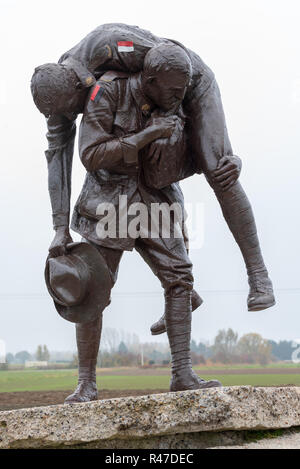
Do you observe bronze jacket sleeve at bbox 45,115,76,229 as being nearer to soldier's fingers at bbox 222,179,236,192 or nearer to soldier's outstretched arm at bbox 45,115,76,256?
soldier's outstretched arm at bbox 45,115,76,256

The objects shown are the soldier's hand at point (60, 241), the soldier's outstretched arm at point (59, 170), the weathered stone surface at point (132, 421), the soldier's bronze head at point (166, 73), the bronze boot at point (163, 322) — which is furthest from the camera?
the bronze boot at point (163, 322)

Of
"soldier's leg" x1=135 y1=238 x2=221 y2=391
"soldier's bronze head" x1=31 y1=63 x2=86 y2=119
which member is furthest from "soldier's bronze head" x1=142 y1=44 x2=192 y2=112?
"soldier's leg" x1=135 y1=238 x2=221 y2=391

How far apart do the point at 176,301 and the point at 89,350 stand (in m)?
Result: 0.67

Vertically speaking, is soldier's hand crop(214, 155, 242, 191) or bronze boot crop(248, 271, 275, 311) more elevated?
soldier's hand crop(214, 155, 242, 191)

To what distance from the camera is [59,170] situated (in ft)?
14.3

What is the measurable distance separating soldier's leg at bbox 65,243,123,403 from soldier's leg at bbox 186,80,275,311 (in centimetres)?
76

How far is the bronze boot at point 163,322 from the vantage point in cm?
468

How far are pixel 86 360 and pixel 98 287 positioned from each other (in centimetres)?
58

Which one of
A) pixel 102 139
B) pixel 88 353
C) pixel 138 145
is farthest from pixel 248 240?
pixel 88 353

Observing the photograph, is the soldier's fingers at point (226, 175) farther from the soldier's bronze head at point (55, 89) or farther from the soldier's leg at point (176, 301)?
the soldier's bronze head at point (55, 89)

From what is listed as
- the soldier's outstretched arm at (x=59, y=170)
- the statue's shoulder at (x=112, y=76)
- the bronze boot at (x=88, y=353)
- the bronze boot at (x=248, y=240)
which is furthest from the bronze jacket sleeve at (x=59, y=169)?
the bronze boot at (x=248, y=240)

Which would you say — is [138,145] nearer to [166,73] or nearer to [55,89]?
[166,73]

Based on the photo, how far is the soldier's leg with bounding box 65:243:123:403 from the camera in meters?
4.28

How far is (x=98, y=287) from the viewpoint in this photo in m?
4.08
